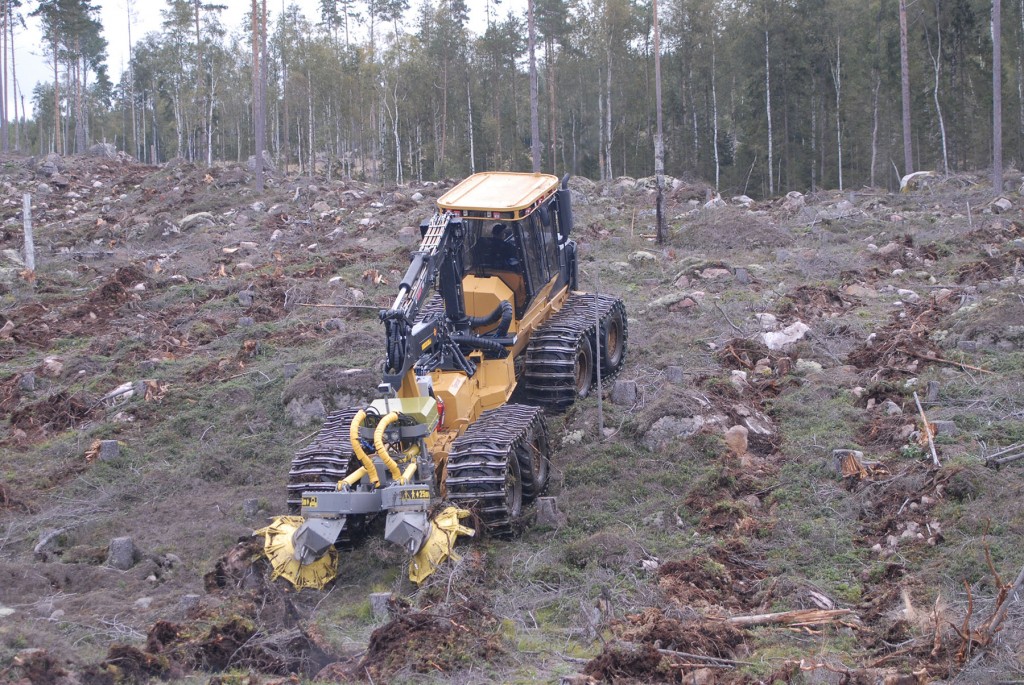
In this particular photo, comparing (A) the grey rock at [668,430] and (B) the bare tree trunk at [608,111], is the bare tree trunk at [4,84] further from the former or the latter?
(A) the grey rock at [668,430]

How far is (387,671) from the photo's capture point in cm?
567

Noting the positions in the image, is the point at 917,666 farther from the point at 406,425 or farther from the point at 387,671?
the point at 406,425

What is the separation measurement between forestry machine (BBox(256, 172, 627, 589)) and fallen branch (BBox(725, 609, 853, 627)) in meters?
2.13

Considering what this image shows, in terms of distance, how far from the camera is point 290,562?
7.28 meters

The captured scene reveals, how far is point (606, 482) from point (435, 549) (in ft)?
9.27

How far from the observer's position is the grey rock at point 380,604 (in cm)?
673

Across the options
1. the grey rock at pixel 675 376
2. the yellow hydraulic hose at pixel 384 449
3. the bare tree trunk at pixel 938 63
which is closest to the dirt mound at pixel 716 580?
the yellow hydraulic hose at pixel 384 449

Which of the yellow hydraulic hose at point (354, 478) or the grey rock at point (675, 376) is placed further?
the grey rock at point (675, 376)

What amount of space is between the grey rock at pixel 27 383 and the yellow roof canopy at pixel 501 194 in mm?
6986

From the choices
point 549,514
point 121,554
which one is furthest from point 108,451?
point 549,514

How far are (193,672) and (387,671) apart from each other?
1150 millimetres

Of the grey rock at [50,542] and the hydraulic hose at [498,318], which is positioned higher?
the hydraulic hose at [498,318]

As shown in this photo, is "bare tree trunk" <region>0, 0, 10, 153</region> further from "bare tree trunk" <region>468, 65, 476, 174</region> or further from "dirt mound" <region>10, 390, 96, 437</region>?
"dirt mound" <region>10, 390, 96, 437</region>

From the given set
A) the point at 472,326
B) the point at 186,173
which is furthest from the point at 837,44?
the point at 472,326
